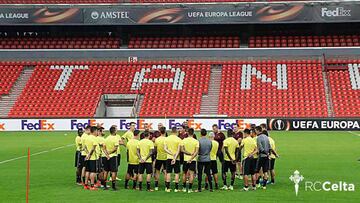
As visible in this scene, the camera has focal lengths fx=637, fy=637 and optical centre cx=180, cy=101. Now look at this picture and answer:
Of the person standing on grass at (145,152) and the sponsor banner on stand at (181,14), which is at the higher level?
the sponsor banner on stand at (181,14)

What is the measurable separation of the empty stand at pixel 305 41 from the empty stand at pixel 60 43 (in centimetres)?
1360

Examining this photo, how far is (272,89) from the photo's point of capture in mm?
54906

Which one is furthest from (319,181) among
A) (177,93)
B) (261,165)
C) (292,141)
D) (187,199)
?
(177,93)

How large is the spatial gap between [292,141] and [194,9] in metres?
22.0

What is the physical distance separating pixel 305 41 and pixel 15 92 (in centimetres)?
2693

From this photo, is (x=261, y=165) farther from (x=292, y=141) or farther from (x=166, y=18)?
(x=166, y=18)

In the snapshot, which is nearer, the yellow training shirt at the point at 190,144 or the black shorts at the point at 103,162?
the yellow training shirt at the point at 190,144

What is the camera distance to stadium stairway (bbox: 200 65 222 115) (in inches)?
2088

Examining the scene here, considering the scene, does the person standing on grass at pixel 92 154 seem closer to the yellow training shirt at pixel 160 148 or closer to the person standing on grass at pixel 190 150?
the yellow training shirt at pixel 160 148

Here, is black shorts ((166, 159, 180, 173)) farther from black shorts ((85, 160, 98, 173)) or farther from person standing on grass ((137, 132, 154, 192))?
black shorts ((85, 160, 98, 173))

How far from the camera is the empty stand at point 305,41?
58688 millimetres

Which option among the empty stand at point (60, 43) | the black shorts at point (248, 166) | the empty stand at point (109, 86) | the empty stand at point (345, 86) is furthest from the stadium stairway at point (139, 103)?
the black shorts at point (248, 166)

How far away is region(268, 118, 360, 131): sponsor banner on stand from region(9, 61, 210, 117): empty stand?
24.3 ft

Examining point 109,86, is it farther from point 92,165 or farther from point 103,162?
point 92,165
